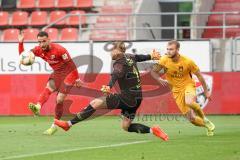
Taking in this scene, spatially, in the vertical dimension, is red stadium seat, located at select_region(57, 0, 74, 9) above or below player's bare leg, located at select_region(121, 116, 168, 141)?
above

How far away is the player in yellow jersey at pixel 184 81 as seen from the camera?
1594cm

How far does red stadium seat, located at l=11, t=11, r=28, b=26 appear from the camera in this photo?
1191 inches

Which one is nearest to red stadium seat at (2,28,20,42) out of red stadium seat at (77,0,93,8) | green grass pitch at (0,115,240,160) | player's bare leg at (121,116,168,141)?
red stadium seat at (77,0,93,8)

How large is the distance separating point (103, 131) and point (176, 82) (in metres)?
2.25

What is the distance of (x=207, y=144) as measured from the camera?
14094 mm

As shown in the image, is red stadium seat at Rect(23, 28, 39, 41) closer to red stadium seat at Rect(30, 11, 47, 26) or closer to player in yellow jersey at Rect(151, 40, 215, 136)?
red stadium seat at Rect(30, 11, 47, 26)

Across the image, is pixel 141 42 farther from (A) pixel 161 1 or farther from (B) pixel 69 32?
(A) pixel 161 1

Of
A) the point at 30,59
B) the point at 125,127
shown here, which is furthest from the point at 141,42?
the point at 125,127

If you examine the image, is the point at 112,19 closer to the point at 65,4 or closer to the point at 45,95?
the point at 65,4

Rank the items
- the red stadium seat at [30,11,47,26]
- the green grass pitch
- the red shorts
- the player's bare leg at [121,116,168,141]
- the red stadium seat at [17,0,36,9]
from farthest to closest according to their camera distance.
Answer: the red stadium seat at [17,0,36,9] < the red stadium seat at [30,11,47,26] < the red shorts < the player's bare leg at [121,116,168,141] < the green grass pitch

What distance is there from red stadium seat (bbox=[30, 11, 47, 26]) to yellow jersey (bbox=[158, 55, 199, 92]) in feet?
46.2

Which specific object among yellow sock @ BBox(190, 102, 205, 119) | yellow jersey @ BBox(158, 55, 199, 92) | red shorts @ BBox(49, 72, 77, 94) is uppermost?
yellow jersey @ BBox(158, 55, 199, 92)

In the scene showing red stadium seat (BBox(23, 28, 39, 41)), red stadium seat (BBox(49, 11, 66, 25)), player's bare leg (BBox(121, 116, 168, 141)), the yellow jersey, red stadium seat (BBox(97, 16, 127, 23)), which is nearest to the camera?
player's bare leg (BBox(121, 116, 168, 141))

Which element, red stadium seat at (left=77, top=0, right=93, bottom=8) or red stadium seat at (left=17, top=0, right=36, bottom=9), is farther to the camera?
red stadium seat at (left=17, top=0, right=36, bottom=9)
